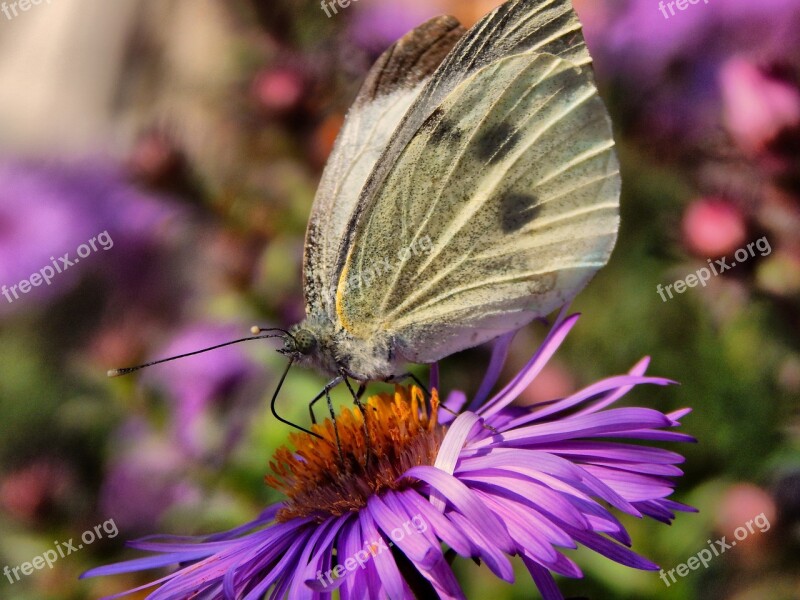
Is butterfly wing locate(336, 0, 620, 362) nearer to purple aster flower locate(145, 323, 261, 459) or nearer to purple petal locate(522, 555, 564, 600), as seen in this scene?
purple petal locate(522, 555, 564, 600)

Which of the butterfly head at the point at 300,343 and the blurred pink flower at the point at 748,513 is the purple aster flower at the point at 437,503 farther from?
the blurred pink flower at the point at 748,513

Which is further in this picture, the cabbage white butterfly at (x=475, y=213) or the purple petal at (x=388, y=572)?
the cabbage white butterfly at (x=475, y=213)

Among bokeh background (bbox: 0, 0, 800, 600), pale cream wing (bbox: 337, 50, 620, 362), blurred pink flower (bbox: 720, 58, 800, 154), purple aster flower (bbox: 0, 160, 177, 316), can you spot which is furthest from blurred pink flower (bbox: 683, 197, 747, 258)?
purple aster flower (bbox: 0, 160, 177, 316)

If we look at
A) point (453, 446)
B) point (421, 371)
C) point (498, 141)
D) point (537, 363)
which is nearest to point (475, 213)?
point (498, 141)

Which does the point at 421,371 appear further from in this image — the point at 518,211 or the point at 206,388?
the point at 518,211

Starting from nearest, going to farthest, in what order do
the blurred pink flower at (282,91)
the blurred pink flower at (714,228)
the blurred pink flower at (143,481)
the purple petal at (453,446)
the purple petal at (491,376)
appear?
the purple petal at (453,446), the purple petal at (491,376), the blurred pink flower at (714,228), the blurred pink flower at (143,481), the blurred pink flower at (282,91)

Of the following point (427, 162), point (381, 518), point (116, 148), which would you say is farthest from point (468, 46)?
point (116, 148)

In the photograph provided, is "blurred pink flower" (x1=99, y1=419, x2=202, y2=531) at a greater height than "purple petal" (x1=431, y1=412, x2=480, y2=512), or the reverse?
"blurred pink flower" (x1=99, y1=419, x2=202, y2=531)

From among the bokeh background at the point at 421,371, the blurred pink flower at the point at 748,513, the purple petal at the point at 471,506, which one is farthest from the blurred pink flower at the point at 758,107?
the purple petal at the point at 471,506
